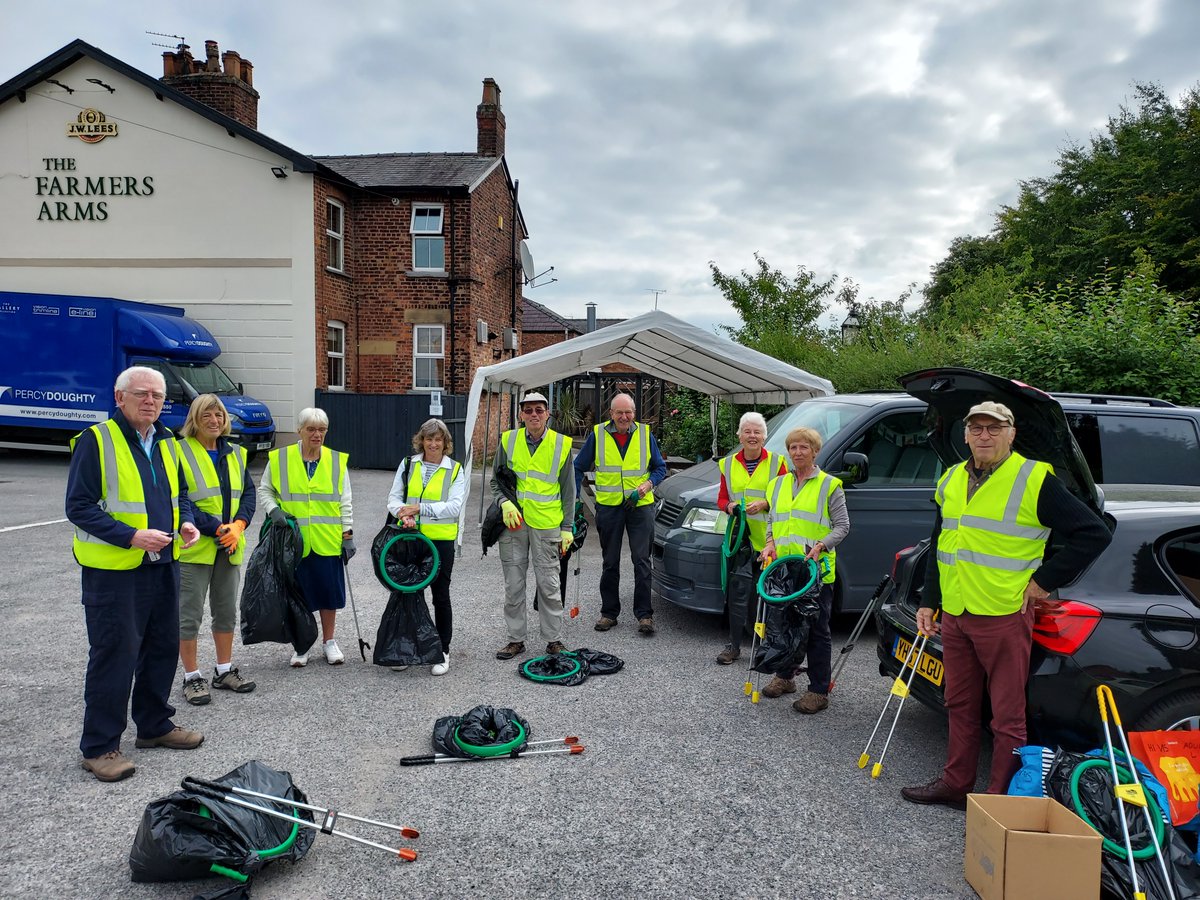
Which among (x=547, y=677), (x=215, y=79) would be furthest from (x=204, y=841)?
(x=215, y=79)

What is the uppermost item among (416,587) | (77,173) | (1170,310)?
(77,173)

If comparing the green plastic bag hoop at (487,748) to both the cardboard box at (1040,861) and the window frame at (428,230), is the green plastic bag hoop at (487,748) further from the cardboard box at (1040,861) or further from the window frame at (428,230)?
the window frame at (428,230)

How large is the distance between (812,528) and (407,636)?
8.76 ft

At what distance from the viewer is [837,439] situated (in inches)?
245

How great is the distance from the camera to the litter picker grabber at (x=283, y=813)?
304 cm

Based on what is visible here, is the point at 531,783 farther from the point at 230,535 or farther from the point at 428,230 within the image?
the point at 428,230

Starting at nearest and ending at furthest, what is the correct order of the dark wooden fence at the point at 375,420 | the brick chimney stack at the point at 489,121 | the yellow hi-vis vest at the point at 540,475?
the yellow hi-vis vest at the point at 540,475
the dark wooden fence at the point at 375,420
the brick chimney stack at the point at 489,121

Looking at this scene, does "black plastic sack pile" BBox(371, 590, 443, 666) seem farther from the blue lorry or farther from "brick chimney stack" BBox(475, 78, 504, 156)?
"brick chimney stack" BBox(475, 78, 504, 156)

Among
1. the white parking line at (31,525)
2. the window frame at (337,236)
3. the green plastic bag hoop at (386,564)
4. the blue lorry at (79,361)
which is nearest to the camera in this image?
the green plastic bag hoop at (386,564)

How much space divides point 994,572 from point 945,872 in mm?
1203

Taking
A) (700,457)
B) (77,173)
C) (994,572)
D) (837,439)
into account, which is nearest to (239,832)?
(994,572)

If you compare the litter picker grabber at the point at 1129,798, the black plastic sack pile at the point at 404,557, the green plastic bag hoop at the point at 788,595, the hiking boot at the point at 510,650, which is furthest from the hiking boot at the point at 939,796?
the black plastic sack pile at the point at 404,557

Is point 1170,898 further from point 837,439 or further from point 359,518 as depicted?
point 359,518

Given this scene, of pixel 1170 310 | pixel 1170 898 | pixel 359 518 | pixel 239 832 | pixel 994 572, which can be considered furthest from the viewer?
pixel 359 518
